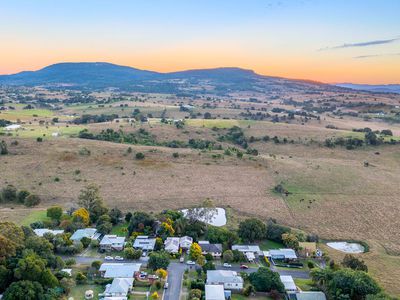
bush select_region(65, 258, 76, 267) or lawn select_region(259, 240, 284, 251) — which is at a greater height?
bush select_region(65, 258, 76, 267)

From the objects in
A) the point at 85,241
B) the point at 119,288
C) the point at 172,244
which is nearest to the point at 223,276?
the point at 172,244

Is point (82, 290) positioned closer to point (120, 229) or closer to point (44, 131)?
point (120, 229)

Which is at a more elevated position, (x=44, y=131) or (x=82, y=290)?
(x=44, y=131)

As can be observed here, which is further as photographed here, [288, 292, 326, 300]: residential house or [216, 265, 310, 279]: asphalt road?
[216, 265, 310, 279]: asphalt road

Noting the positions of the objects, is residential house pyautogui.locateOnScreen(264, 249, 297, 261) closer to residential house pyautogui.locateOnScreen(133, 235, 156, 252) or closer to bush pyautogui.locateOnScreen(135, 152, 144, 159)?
residential house pyautogui.locateOnScreen(133, 235, 156, 252)

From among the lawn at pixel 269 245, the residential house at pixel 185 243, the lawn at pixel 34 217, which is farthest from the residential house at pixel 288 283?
the lawn at pixel 34 217

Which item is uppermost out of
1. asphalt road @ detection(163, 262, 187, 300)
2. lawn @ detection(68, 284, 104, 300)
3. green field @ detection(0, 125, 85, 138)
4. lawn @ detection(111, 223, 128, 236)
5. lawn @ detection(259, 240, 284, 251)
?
green field @ detection(0, 125, 85, 138)

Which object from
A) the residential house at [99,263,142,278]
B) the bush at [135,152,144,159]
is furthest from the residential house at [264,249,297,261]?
the bush at [135,152,144,159]
